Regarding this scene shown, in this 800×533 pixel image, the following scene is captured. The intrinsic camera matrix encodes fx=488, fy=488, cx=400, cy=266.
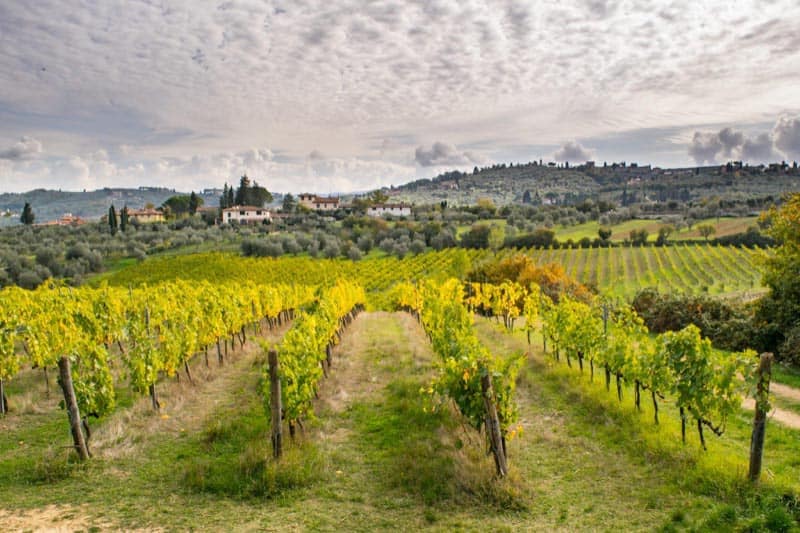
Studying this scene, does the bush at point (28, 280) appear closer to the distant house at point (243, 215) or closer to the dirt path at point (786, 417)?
the distant house at point (243, 215)

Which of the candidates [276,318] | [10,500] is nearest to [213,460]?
[10,500]

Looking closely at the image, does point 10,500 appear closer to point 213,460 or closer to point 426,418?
point 213,460

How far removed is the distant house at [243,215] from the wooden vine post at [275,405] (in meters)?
86.3

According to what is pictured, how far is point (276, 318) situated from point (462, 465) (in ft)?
63.9

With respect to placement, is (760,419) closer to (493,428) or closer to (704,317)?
(493,428)

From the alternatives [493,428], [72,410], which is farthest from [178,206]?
[493,428]

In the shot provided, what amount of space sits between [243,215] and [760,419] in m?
99.6

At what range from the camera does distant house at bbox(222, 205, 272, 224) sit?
309 feet

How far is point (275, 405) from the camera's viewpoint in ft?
27.4

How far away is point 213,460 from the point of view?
8.35 metres

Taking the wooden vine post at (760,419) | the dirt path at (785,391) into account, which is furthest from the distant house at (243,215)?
the wooden vine post at (760,419)

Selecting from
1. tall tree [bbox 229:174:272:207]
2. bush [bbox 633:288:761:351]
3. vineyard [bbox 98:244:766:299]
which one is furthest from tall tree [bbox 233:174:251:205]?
bush [bbox 633:288:761:351]

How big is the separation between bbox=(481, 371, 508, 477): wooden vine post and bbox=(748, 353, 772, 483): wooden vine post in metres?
3.39

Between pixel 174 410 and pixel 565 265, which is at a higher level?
pixel 174 410
